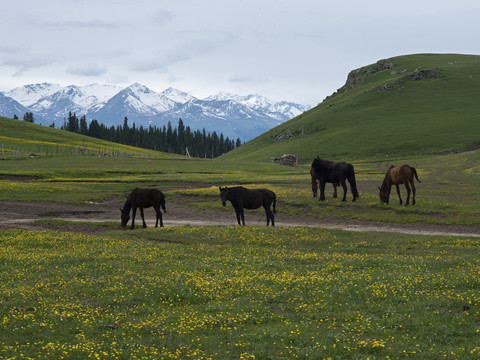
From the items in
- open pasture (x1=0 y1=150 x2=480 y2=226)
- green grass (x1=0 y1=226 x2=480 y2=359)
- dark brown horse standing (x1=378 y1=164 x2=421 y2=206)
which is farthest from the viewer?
dark brown horse standing (x1=378 y1=164 x2=421 y2=206)

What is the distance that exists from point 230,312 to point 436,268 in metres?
9.86

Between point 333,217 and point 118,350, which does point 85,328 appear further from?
point 333,217

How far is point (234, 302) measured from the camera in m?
14.0

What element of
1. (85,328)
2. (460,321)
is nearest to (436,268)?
(460,321)

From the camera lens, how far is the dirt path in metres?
31.9

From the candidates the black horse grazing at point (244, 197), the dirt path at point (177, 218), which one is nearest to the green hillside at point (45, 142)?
the dirt path at point (177, 218)

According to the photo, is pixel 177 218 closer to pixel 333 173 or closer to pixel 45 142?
pixel 333 173

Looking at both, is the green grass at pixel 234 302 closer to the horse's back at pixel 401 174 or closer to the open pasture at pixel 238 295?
the open pasture at pixel 238 295

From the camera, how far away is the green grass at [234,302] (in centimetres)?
1056

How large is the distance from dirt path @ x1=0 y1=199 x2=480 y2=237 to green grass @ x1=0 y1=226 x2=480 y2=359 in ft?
27.7

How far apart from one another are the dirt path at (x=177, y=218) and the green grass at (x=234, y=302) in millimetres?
8450

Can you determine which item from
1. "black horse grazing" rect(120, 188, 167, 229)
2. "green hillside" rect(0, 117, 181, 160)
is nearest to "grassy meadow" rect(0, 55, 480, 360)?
"black horse grazing" rect(120, 188, 167, 229)

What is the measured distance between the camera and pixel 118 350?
10.4m

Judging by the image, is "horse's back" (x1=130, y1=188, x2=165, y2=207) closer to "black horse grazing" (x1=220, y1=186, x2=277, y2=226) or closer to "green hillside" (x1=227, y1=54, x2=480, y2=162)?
"black horse grazing" (x1=220, y1=186, x2=277, y2=226)
